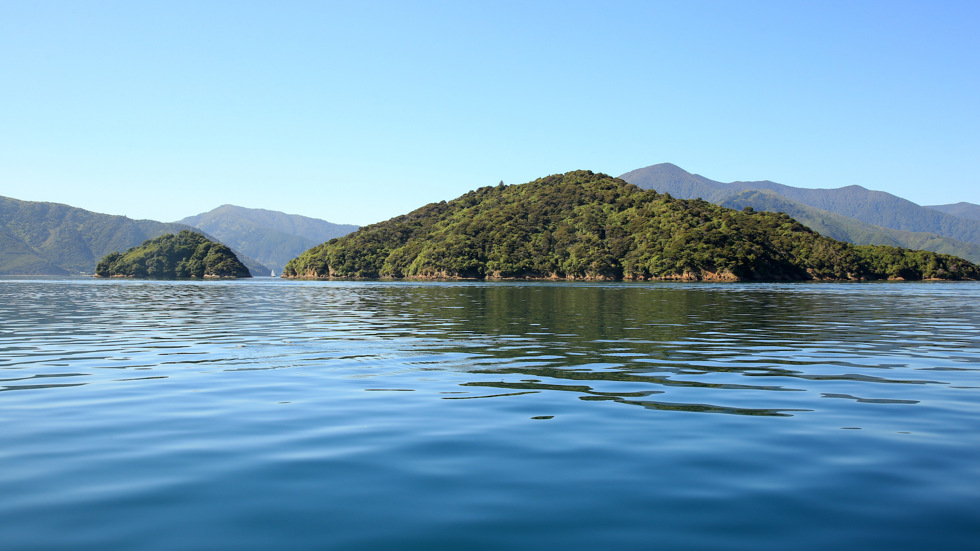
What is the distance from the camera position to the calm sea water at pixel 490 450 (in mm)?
6660

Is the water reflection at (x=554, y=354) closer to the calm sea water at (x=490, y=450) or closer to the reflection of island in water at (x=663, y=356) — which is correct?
the reflection of island in water at (x=663, y=356)

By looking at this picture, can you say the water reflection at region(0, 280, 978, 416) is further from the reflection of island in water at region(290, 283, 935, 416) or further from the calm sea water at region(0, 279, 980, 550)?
the calm sea water at region(0, 279, 980, 550)

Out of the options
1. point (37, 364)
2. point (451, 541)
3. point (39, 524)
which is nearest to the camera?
point (451, 541)

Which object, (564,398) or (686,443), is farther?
(564,398)

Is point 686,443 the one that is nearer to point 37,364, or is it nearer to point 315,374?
point 315,374

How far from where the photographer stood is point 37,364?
1998cm

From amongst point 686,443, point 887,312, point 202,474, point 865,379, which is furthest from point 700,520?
point 887,312

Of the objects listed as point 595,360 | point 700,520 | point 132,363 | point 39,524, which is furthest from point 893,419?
point 132,363

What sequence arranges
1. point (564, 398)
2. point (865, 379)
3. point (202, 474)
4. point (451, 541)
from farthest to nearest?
point (865, 379) < point (564, 398) < point (202, 474) < point (451, 541)

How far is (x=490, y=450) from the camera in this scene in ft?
31.9

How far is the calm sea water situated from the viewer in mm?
6660

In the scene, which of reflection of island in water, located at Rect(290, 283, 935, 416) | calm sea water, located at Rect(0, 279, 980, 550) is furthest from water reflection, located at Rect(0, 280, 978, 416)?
calm sea water, located at Rect(0, 279, 980, 550)

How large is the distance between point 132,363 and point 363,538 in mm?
17378

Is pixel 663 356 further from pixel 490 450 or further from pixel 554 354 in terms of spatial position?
pixel 490 450
